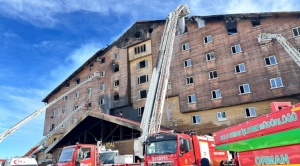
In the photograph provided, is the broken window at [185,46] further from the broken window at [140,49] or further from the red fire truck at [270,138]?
the red fire truck at [270,138]

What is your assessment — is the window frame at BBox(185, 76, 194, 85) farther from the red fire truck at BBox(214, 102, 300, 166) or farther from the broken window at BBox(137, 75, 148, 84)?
the red fire truck at BBox(214, 102, 300, 166)

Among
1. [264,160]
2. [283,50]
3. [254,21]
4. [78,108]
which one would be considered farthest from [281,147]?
[78,108]

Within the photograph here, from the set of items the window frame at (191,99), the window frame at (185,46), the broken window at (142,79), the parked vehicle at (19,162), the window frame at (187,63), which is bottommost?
the parked vehicle at (19,162)

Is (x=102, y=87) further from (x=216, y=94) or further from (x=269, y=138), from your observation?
(x=269, y=138)

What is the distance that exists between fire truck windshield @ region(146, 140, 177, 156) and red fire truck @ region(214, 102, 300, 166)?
408cm

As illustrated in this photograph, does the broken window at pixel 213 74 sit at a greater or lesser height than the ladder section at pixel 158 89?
greater

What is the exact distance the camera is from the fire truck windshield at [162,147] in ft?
36.6

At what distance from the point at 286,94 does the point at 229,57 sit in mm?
7969

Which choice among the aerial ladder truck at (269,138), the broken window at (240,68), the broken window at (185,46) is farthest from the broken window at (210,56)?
the aerial ladder truck at (269,138)

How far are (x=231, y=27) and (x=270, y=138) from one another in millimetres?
25582

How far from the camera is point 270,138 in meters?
5.63

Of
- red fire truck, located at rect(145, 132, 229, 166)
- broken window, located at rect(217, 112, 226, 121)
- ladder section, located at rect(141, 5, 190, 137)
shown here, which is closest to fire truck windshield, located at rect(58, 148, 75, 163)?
ladder section, located at rect(141, 5, 190, 137)

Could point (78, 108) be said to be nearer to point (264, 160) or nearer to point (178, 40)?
point (178, 40)

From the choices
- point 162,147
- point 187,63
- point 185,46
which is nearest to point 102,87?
point 187,63
